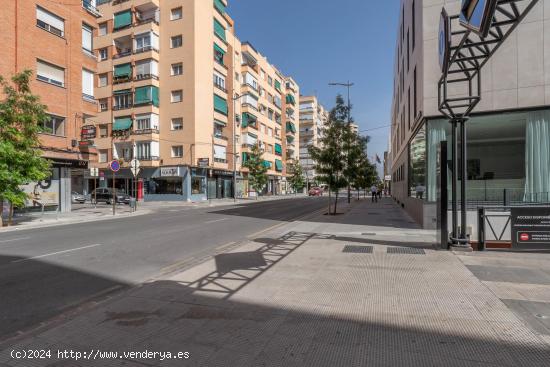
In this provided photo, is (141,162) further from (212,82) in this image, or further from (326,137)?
(326,137)

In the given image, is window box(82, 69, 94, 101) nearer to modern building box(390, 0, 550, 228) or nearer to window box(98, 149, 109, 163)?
window box(98, 149, 109, 163)

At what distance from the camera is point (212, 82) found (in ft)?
129

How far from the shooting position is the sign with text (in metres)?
7.61

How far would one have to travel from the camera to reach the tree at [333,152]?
18.2 metres

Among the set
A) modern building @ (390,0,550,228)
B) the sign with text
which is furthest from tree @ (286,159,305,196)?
the sign with text

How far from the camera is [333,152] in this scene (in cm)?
1817

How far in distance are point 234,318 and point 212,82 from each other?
38554 mm

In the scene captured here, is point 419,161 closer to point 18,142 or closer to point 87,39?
point 18,142

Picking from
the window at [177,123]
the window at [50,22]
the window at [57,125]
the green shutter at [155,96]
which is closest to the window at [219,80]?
the window at [177,123]

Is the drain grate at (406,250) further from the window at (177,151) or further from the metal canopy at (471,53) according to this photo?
the window at (177,151)

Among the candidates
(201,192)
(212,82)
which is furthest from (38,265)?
(212,82)

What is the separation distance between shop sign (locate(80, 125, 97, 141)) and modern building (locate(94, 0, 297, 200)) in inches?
549

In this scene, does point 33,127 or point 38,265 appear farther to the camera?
point 33,127

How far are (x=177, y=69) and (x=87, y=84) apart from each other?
48.1 feet
